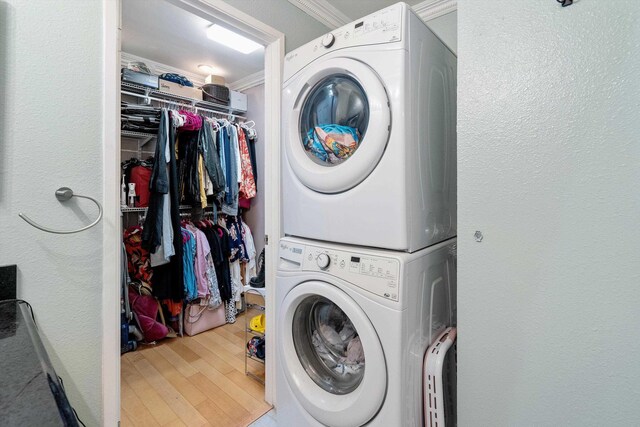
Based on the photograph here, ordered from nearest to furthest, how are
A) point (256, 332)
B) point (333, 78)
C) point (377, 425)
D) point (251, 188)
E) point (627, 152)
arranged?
point (627, 152), point (377, 425), point (333, 78), point (256, 332), point (251, 188)

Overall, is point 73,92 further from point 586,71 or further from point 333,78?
point 586,71

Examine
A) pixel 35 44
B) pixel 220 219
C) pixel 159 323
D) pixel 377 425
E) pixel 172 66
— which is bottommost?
pixel 159 323

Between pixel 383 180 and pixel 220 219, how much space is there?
85.1 inches

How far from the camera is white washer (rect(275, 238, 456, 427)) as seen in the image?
0.93 m

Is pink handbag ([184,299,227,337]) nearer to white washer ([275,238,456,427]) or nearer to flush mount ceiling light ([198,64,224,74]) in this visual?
white washer ([275,238,456,427])

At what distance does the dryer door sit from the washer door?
0.43 meters

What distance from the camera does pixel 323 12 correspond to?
180 cm

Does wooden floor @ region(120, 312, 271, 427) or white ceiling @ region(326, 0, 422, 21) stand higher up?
white ceiling @ region(326, 0, 422, 21)

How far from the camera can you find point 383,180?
99 centimetres

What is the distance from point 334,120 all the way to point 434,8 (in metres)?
1.18

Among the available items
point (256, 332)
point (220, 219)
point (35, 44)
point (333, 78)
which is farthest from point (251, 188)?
point (35, 44)

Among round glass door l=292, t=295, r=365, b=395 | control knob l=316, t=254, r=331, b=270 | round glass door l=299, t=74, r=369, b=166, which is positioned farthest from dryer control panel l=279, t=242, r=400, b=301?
round glass door l=299, t=74, r=369, b=166

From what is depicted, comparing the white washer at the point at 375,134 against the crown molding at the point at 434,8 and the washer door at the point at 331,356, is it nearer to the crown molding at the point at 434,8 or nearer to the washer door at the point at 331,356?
the washer door at the point at 331,356

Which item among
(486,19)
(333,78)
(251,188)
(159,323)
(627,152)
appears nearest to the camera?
(627,152)
